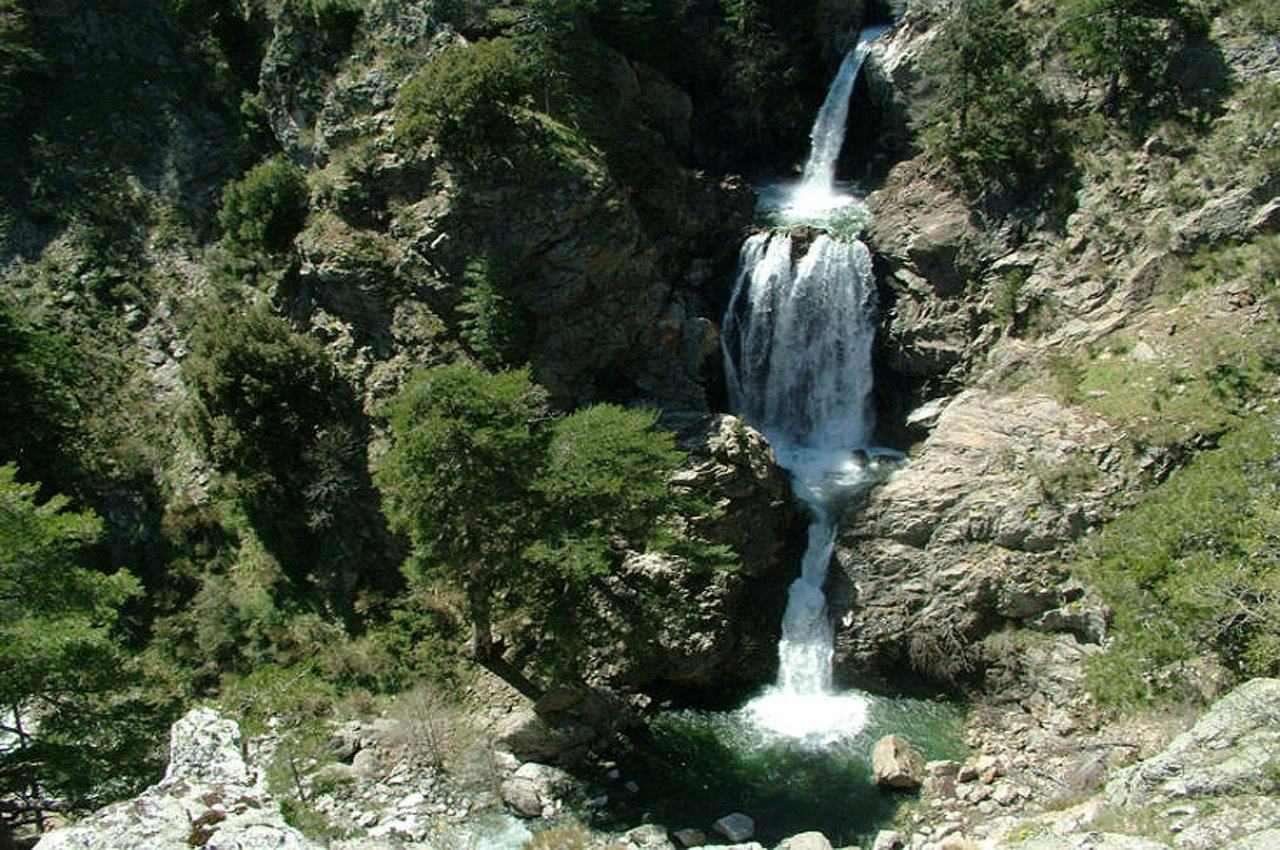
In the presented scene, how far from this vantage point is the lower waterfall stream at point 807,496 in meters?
21.8

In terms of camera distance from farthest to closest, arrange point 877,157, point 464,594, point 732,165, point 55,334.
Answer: point 732,165
point 877,157
point 55,334
point 464,594

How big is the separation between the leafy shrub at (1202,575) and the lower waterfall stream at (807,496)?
214 inches

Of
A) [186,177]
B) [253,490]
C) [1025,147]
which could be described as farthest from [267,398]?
[1025,147]

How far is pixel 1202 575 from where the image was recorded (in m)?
18.2

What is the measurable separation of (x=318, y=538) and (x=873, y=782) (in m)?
19.0

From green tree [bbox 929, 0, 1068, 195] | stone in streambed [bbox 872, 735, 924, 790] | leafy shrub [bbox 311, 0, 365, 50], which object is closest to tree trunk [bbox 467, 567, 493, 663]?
stone in streambed [bbox 872, 735, 924, 790]

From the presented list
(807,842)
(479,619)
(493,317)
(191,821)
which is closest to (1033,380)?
(807,842)

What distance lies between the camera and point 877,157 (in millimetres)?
38344

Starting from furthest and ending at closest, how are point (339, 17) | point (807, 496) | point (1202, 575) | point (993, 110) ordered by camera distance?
point (339, 17), point (993, 110), point (807, 496), point (1202, 575)

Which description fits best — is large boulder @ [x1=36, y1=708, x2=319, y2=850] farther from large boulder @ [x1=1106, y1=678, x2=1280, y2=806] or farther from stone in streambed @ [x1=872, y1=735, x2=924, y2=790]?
stone in streambed @ [x1=872, y1=735, x2=924, y2=790]

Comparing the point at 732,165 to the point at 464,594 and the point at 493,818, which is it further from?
the point at 493,818

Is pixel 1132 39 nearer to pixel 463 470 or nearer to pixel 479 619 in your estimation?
pixel 463 470

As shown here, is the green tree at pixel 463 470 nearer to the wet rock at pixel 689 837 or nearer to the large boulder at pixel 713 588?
the large boulder at pixel 713 588

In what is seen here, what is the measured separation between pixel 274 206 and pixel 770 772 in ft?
85.8
